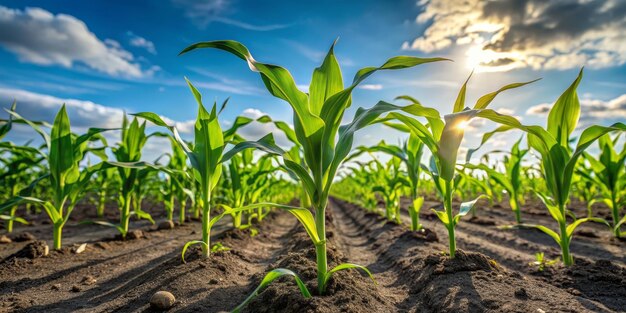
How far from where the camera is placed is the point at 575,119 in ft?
8.64

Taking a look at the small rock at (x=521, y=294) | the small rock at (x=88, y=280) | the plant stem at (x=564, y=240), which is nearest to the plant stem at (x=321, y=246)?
the small rock at (x=521, y=294)

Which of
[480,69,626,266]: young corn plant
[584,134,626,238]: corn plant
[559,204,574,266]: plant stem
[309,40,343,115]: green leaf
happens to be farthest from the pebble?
[584,134,626,238]: corn plant

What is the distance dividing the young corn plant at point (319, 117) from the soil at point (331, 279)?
1.22 ft

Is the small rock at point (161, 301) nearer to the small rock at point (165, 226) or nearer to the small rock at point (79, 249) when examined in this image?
the small rock at point (79, 249)

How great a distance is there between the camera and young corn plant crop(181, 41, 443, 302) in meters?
1.61

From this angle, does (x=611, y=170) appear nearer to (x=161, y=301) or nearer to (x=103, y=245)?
(x=161, y=301)

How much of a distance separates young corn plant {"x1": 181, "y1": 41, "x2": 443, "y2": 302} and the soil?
0.37 m

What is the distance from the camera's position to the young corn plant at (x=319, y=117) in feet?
5.29

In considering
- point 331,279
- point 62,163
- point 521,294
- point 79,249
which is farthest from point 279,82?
point 79,249

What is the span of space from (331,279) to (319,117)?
0.83 meters

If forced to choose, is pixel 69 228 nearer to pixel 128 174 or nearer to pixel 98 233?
pixel 98 233

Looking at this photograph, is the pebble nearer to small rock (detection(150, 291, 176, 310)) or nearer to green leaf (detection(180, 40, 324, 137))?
small rock (detection(150, 291, 176, 310))

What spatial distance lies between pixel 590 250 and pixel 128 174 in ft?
17.0

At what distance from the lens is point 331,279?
1.87 metres
